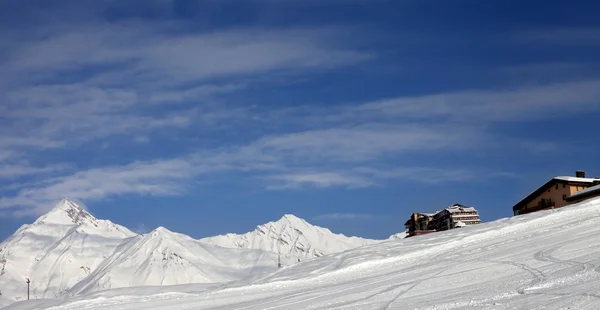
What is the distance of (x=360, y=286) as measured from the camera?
89.0ft

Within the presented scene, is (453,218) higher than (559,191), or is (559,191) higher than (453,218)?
(559,191)

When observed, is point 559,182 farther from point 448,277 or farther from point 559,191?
point 448,277

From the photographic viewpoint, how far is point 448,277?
25562mm

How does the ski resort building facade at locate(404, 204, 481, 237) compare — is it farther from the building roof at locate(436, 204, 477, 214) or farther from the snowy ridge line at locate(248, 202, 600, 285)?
the snowy ridge line at locate(248, 202, 600, 285)

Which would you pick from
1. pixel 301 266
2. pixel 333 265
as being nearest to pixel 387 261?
pixel 333 265

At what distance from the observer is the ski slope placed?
20.1 m

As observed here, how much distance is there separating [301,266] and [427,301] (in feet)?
59.6

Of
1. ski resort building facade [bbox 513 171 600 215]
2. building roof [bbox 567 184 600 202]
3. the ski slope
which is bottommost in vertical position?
the ski slope

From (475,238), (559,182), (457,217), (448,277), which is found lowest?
(448,277)

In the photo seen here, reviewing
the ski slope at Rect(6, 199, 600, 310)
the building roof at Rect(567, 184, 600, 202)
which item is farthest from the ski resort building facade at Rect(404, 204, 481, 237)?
the ski slope at Rect(6, 199, 600, 310)

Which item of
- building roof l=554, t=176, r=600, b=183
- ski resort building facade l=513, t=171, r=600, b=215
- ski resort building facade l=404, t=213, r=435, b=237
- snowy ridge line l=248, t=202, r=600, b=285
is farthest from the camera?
ski resort building facade l=404, t=213, r=435, b=237

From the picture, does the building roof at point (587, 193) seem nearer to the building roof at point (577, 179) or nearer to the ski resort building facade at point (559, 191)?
the ski resort building facade at point (559, 191)

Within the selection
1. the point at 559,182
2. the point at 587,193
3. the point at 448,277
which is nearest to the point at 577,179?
the point at 559,182

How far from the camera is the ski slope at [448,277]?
20.1 m
